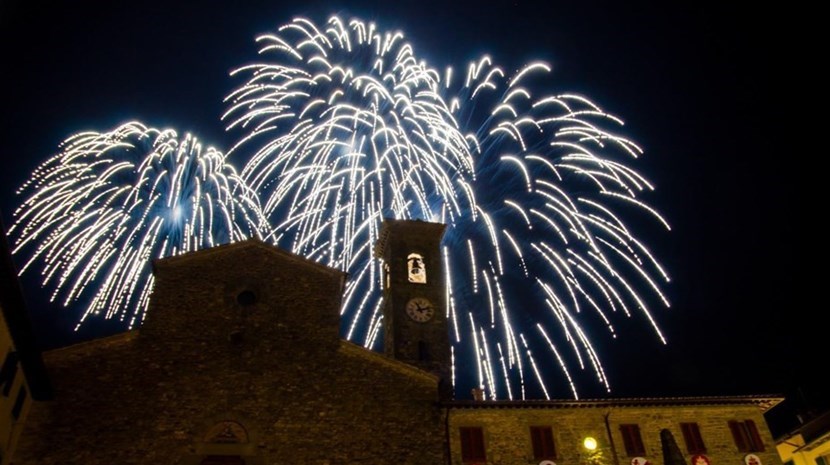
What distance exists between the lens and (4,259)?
14500 mm

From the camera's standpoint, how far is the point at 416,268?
25.5 m

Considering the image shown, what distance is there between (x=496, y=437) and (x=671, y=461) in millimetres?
5706

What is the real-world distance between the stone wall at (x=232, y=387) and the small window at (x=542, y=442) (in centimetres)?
302

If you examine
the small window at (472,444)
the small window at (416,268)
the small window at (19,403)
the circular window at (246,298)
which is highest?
the small window at (416,268)

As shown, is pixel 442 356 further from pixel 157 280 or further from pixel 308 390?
pixel 157 280

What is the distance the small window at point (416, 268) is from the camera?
2525cm

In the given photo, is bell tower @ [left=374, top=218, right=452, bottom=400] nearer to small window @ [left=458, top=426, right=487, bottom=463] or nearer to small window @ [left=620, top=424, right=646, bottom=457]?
small window @ [left=458, top=426, right=487, bottom=463]

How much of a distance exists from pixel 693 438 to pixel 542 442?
5.45 meters

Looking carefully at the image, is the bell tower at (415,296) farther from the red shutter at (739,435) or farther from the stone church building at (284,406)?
the red shutter at (739,435)

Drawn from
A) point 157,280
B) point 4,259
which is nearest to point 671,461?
point 157,280

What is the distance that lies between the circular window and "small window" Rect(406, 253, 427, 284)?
7294mm

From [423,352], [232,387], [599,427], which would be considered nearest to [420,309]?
[423,352]

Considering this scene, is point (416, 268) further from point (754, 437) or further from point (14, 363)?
point (14, 363)

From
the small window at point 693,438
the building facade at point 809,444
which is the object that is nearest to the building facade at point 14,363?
the small window at point 693,438
